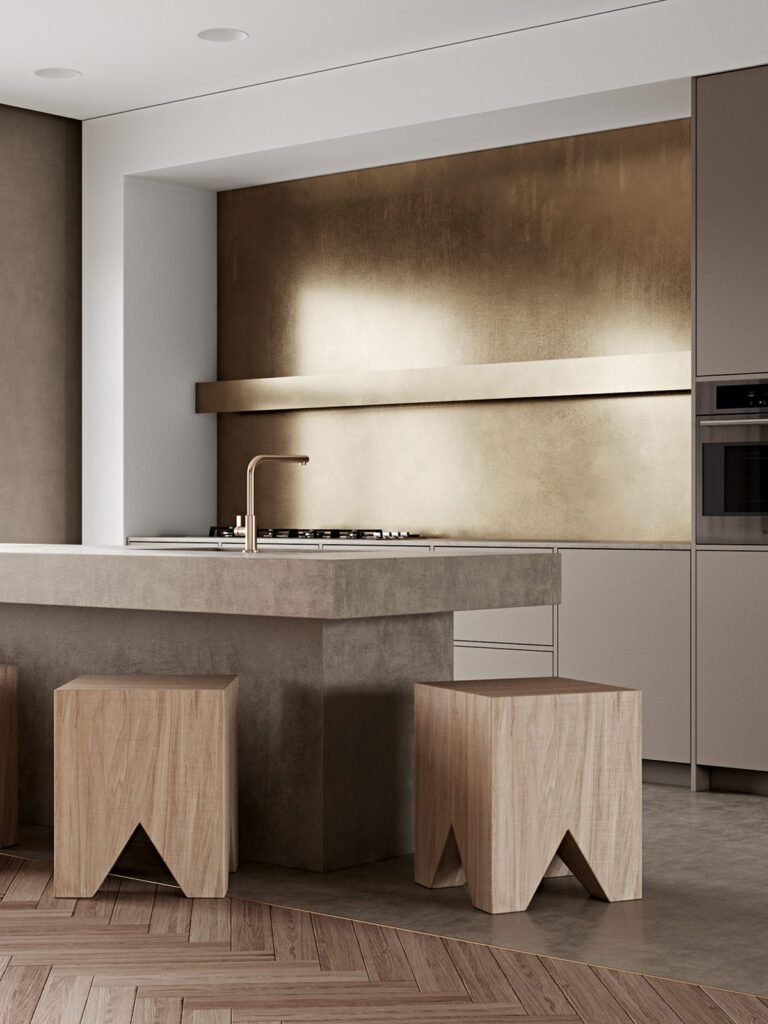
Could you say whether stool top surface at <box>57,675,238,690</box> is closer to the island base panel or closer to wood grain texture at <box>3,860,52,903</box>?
the island base panel

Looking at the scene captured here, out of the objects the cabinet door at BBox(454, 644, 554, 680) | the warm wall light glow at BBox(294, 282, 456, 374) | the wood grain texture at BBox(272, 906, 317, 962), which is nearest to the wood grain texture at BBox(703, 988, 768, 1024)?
the wood grain texture at BBox(272, 906, 317, 962)

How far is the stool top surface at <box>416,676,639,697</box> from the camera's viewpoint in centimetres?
330

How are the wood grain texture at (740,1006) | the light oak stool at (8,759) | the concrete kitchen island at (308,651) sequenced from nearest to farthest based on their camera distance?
the wood grain texture at (740,1006) → the concrete kitchen island at (308,651) → the light oak stool at (8,759)

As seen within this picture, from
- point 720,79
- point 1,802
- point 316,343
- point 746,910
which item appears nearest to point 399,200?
point 316,343

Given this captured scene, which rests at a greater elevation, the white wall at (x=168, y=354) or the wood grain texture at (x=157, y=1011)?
the white wall at (x=168, y=354)

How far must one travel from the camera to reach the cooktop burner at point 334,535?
6.04m

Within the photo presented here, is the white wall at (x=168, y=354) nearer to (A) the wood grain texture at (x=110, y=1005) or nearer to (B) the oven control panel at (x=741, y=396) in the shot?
(B) the oven control panel at (x=741, y=396)

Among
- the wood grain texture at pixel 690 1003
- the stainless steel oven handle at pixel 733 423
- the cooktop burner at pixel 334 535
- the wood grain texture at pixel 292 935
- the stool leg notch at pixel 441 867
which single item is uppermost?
the stainless steel oven handle at pixel 733 423

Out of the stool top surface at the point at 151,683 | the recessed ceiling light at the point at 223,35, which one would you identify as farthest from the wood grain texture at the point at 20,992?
the recessed ceiling light at the point at 223,35

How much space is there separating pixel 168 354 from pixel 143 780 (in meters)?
3.66

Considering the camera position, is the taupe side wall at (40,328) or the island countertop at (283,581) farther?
the taupe side wall at (40,328)

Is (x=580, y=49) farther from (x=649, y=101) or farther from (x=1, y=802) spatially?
(x=1, y=802)

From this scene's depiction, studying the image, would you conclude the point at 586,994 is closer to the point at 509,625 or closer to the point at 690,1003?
the point at 690,1003

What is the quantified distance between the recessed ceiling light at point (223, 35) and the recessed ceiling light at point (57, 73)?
0.72 metres
